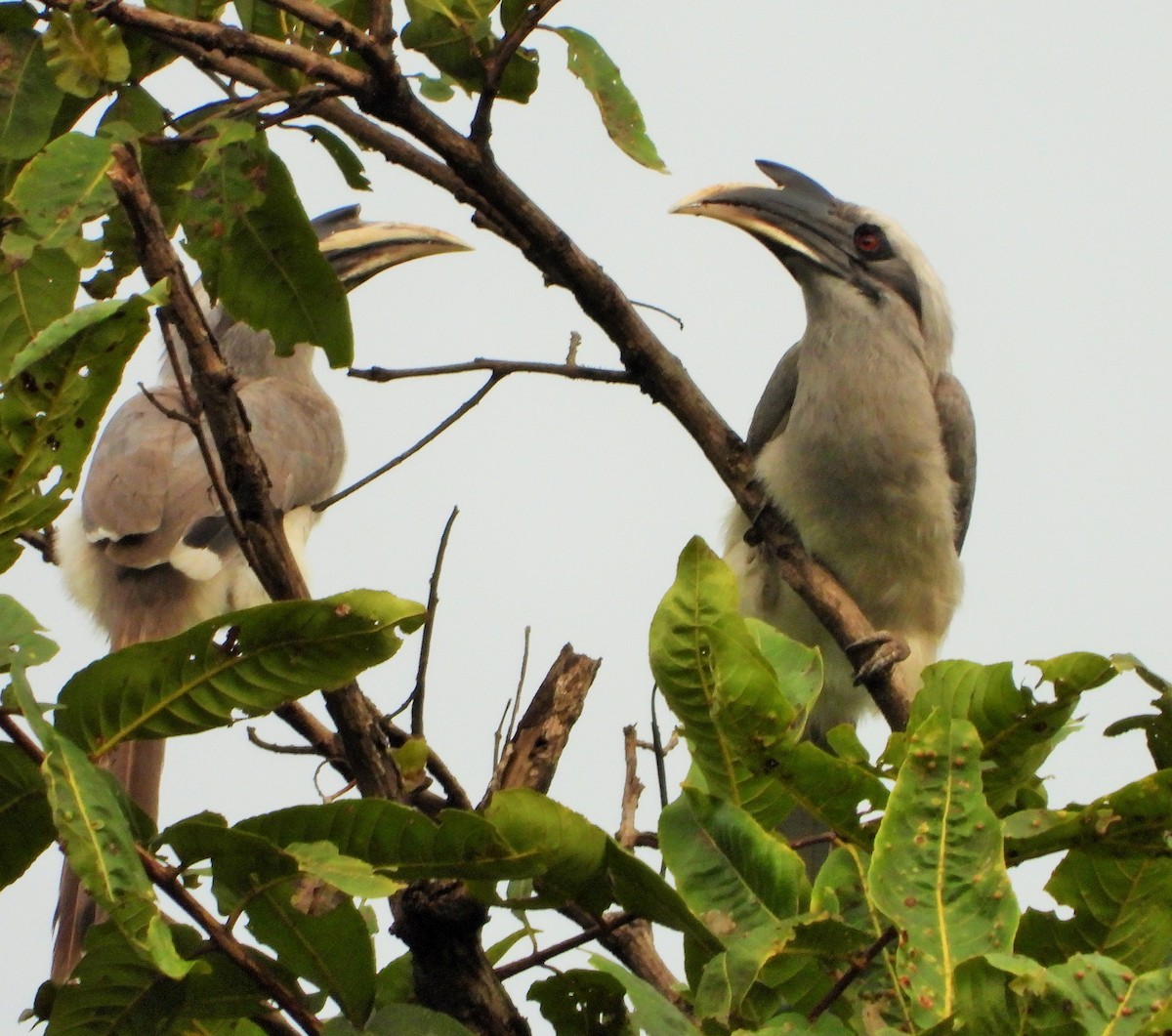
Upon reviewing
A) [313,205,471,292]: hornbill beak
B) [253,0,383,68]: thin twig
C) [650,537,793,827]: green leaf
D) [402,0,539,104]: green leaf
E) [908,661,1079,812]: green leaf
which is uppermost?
[313,205,471,292]: hornbill beak

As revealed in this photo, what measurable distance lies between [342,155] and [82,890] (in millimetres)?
1348

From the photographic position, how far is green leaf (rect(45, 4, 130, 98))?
2.08m

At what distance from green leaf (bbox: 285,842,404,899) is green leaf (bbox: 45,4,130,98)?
119 cm

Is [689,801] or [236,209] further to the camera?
[236,209]

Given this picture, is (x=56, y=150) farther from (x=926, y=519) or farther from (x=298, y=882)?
(x=926, y=519)

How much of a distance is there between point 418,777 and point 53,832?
1.85 feet

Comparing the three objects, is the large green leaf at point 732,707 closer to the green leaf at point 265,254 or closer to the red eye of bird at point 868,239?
the green leaf at point 265,254

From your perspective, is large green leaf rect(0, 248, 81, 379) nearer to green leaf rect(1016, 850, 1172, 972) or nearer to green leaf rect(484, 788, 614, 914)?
green leaf rect(484, 788, 614, 914)

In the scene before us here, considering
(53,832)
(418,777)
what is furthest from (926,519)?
(53,832)

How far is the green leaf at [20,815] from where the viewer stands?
1.38 m

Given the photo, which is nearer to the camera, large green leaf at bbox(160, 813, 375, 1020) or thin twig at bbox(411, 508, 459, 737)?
large green leaf at bbox(160, 813, 375, 1020)

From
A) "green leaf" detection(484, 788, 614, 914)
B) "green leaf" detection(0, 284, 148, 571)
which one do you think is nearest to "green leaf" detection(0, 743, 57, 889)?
"green leaf" detection(0, 284, 148, 571)

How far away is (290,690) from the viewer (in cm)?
147

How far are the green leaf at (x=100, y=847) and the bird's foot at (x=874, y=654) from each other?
5.78 ft
